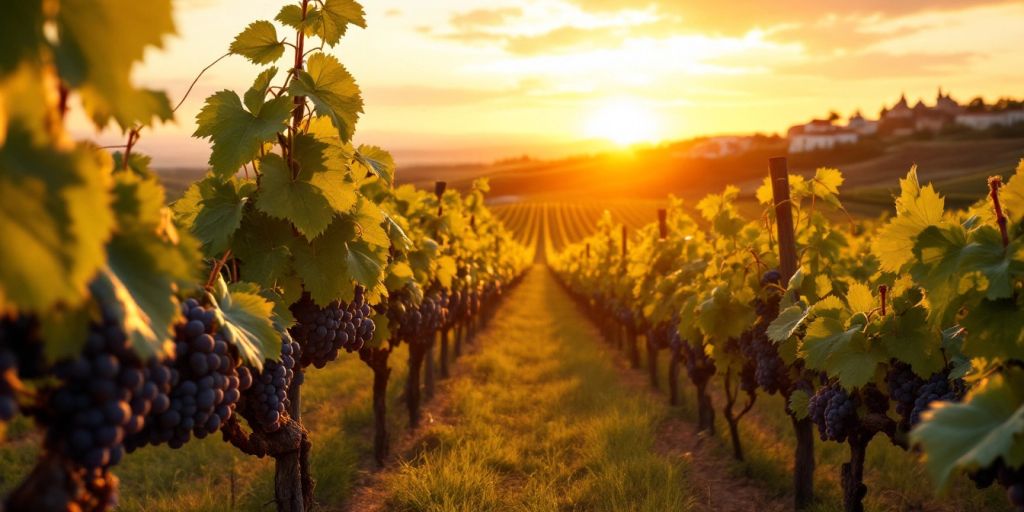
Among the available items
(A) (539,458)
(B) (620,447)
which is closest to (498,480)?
(A) (539,458)

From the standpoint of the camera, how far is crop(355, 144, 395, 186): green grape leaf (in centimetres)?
446

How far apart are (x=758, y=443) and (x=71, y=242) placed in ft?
26.4

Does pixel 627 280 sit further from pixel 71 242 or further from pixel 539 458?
pixel 71 242

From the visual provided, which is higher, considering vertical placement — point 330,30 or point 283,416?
point 330,30

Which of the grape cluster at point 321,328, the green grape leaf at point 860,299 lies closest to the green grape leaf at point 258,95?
the grape cluster at point 321,328

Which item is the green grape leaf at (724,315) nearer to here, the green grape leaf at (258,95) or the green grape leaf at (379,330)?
the green grape leaf at (379,330)

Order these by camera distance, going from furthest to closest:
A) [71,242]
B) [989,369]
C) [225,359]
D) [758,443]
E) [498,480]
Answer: [758,443] → [498,480] → [989,369] → [225,359] → [71,242]

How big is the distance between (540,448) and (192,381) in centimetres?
588

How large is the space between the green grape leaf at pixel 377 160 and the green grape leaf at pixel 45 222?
316 cm

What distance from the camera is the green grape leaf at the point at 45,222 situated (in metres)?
1.21

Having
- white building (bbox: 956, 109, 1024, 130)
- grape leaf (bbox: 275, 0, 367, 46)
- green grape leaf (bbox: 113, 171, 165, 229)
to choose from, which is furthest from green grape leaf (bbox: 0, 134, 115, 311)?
white building (bbox: 956, 109, 1024, 130)

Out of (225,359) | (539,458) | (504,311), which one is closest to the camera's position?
(225,359)

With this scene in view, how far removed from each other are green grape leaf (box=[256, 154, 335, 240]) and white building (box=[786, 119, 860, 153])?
14483 cm

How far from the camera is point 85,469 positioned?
1870 millimetres
